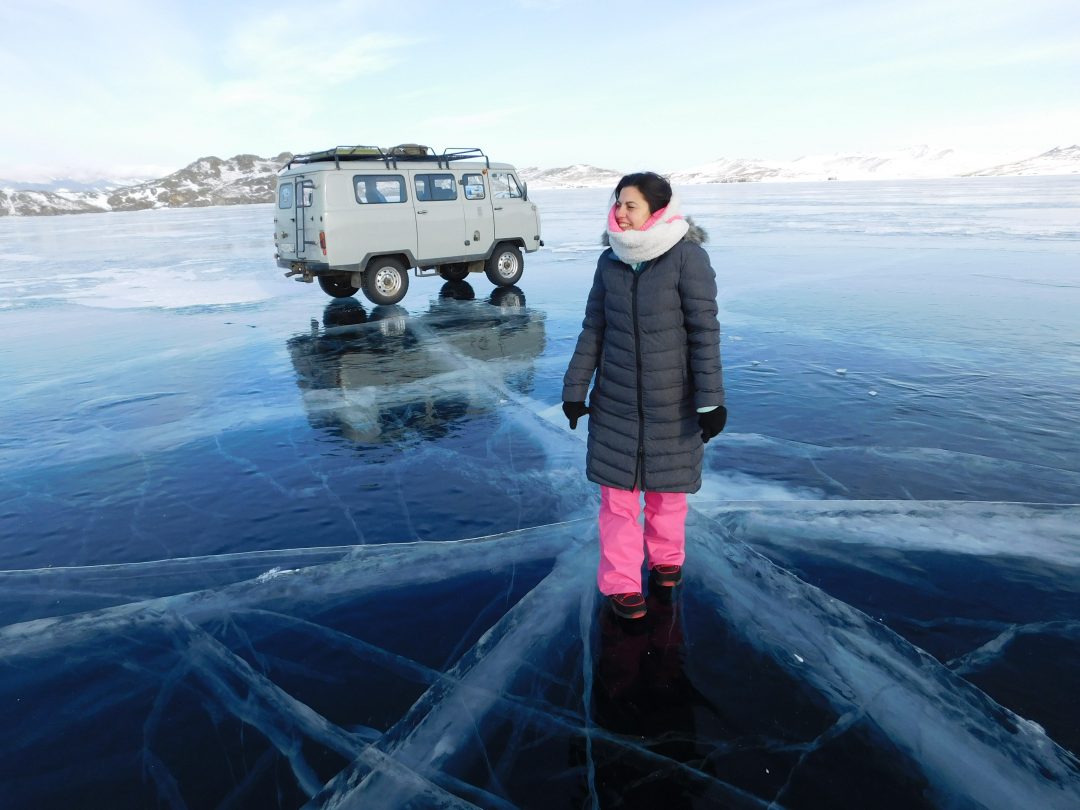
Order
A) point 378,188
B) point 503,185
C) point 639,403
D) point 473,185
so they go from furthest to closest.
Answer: point 503,185 → point 473,185 → point 378,188 → point 639,403

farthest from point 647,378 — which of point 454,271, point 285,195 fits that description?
point 454,271

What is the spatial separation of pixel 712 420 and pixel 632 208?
3.13 ft

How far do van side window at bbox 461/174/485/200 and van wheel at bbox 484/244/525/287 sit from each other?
1083mm

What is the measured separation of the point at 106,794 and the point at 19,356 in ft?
28.3

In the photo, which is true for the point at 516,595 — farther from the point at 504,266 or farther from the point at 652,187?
the point at 504,266

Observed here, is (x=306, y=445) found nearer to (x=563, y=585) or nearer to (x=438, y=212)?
(x=563, y=585)

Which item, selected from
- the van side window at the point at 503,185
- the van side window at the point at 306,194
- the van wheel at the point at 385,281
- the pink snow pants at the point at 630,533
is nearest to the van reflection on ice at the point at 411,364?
the van wheel at the point at 385,281

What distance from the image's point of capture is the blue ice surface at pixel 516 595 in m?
2.38

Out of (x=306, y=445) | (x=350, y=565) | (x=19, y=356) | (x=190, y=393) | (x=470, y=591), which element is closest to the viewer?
(x=470, y=591)

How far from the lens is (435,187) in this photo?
1168 centimetres

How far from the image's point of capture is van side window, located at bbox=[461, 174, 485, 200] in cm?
1204

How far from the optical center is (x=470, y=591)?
344cm

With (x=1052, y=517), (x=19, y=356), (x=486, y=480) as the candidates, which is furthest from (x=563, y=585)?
(x=19, y=356)

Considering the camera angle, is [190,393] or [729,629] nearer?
[729,629]
